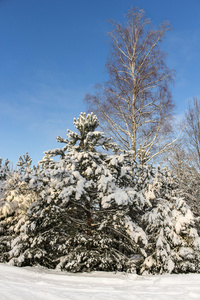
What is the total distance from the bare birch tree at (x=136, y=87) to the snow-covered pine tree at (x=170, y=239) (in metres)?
4.00

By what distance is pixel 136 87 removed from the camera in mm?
10961

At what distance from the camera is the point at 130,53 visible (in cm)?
1159

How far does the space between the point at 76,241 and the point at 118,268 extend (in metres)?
1.30

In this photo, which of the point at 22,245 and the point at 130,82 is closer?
the point at 22,245

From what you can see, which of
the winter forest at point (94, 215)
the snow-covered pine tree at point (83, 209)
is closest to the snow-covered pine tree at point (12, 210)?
the winter forest at point (94, 215)

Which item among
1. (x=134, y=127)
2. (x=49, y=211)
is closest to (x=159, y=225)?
(x=49, y=211)

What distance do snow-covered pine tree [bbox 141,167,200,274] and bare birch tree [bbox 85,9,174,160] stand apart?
400 cm

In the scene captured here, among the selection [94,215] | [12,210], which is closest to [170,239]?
[94,215]

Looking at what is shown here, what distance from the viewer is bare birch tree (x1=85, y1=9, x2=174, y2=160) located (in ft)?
36.0

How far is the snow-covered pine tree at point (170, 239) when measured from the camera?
6426 millimetres

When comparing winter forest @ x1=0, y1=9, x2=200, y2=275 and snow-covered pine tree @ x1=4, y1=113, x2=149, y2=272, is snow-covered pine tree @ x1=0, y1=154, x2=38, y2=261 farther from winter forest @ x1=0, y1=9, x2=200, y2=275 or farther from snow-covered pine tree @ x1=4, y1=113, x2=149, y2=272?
snow-covered pine tree @ x1=4, y1=113, x2=149, y2=272

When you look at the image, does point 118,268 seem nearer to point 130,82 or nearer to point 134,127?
point 134,127

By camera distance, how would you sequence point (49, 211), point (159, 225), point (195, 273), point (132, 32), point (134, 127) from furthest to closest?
point (132, 32), point (134, 127), point (159, 225), point (195, 273), point (49, 211)

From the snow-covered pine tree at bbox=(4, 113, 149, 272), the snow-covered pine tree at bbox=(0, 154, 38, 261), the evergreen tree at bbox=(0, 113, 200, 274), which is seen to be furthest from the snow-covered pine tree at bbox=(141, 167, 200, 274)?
the snow-covered pine tree at bbox=(0, 154, 38, 261)
